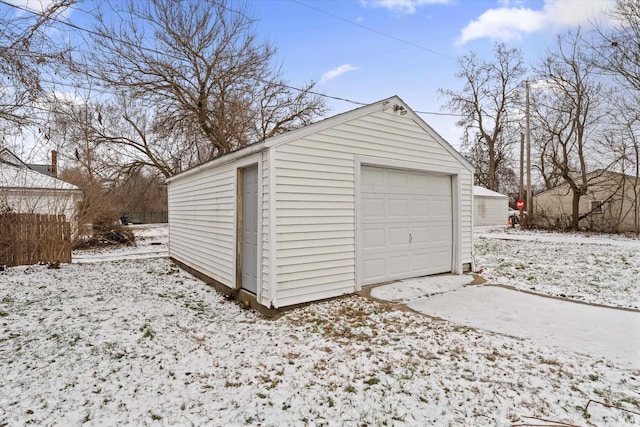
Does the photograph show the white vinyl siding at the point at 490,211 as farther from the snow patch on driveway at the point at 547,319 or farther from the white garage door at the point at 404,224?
the snow patch on driveway at the point at 547,319

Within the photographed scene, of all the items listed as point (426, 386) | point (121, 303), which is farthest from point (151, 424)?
point (121, 303)

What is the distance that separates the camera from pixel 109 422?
2.46 m

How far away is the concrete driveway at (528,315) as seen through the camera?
3.76 m

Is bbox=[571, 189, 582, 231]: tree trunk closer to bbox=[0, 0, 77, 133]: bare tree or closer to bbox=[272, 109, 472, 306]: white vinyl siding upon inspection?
bbox=[272, 109, 472, 306]: white vinyl siding

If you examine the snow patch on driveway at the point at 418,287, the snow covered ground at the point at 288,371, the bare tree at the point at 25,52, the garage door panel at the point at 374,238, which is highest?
the bare tree at the point at 25,52

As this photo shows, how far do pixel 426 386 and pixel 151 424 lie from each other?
2.16m

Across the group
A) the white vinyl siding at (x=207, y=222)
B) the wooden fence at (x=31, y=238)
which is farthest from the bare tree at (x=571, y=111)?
the wooden fence at (x=31, y=238)

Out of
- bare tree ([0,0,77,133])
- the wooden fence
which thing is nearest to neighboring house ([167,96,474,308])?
bare tree ([0,0,77,133])

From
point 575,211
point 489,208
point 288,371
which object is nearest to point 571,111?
point 575,211

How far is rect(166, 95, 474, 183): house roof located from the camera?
4.84 metres

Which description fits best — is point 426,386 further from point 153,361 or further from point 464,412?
point 153,361

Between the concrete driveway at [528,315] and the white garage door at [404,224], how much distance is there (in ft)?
1.13

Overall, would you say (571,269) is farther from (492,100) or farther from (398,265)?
(492,100)

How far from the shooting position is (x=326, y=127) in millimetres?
5266
